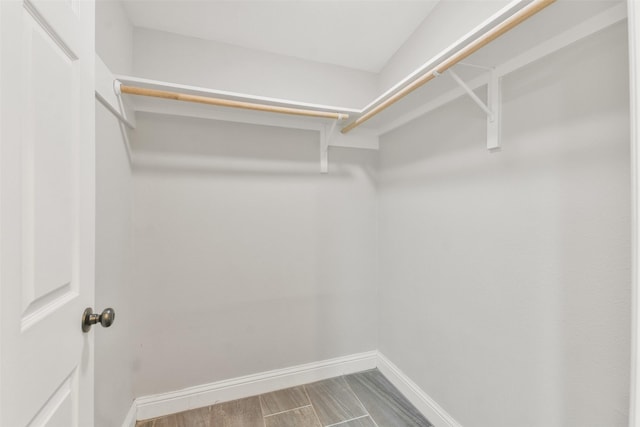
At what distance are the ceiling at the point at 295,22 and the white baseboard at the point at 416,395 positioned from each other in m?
2.25

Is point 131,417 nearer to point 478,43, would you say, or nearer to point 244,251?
point 244,251

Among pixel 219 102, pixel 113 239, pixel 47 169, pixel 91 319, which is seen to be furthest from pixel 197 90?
pixel 91 319

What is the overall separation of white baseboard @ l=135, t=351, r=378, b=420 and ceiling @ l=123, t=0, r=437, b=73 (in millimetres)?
2234

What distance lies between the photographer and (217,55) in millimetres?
1740

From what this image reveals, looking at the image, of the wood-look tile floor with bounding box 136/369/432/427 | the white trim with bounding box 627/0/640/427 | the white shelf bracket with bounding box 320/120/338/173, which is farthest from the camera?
the white shelf bracket with bounding box 320/120/338/173

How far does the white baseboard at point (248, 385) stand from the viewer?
5.30ft

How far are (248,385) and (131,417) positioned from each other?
2.13 ft

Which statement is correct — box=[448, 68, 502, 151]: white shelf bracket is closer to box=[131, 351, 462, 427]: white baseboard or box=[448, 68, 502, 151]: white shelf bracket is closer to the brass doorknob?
box=[131, 351, 462, 427]: white baseboard

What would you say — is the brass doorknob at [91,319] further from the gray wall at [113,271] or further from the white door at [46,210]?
the gray wall at [113,271]

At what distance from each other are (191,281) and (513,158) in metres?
1.86

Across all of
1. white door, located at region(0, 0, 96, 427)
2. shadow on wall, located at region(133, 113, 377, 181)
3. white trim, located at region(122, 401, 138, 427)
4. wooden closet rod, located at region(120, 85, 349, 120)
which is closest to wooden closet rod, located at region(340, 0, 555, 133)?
wooden closet rod, located at region(120, 85, 349, 120)

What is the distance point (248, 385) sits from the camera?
179 cm

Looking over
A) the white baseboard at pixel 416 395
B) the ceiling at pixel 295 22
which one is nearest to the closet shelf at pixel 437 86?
the ceiling at pixel 295 22

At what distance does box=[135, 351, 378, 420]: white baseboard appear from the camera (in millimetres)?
1616
